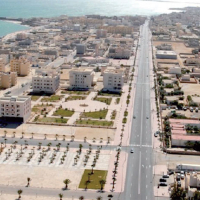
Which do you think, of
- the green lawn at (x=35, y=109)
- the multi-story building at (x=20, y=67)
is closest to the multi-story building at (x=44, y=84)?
the green lawn at (x=35, y=109)

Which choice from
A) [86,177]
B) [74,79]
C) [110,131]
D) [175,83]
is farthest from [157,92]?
[86,177]

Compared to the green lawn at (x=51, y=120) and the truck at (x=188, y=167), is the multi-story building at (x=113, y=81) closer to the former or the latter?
the green lawn at (x=51, y=120)

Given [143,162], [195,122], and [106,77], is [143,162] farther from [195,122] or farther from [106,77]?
[106,77]

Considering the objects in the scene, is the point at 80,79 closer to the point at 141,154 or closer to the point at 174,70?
the point at 174,70

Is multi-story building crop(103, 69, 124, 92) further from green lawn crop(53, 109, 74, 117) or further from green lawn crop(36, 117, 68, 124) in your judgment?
green lawn crop(36, 117, 68, 124)

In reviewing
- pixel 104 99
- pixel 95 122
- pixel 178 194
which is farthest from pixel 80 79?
pixel 178 194
